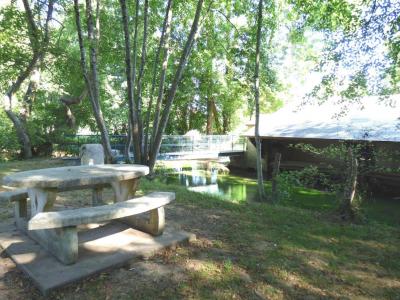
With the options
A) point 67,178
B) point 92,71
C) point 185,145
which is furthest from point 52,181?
point 185,145

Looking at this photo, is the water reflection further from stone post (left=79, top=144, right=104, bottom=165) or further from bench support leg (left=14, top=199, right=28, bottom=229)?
bench support leg (left=14, top=199, right=28, bottom=229)

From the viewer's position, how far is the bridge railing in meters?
13.0

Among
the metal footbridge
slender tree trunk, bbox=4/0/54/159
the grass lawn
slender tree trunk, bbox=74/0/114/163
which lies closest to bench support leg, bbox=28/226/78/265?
the grass lawn

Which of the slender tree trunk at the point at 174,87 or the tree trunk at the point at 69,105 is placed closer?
the slender tree trunk at the point at 174,87

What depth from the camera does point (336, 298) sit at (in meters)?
2.38

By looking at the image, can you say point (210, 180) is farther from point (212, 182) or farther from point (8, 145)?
point (8, 145)

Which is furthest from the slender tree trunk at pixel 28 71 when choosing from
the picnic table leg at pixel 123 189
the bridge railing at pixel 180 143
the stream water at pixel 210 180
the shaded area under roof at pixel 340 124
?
the shaded area under roof at pixel 340 124

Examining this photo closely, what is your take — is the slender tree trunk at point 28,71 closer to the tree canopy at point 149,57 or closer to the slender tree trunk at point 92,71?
the tree canopy at point 149,57

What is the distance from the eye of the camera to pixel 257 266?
2850mm

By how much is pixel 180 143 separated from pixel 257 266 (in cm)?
1266

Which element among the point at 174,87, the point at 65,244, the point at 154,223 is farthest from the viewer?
the point at 174,87

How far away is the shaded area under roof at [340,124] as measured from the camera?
9.48m

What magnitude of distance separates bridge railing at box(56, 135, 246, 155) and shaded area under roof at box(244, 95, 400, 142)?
7.98 feet

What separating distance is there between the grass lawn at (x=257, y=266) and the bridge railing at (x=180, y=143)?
8.91 metres
